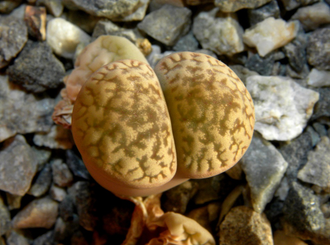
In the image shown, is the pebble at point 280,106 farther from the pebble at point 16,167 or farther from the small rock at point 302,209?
the pebble at point 16,167

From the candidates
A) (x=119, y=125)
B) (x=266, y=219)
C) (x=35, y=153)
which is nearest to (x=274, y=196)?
(x=266, y=219)

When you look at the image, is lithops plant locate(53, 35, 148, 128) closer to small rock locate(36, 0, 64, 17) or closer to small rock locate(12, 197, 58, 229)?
small rock locate(36, 0, 64, 17)

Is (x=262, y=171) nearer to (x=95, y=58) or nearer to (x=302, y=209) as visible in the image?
(x=302, y=209)

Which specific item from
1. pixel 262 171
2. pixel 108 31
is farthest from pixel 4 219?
pixel 262 171

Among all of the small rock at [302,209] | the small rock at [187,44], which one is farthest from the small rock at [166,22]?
the small rock at [302,209]

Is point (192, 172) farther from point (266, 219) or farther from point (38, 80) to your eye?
point (38, 80)


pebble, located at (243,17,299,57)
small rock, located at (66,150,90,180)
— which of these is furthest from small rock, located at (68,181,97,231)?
pebble, located at (243,17,299,57)
